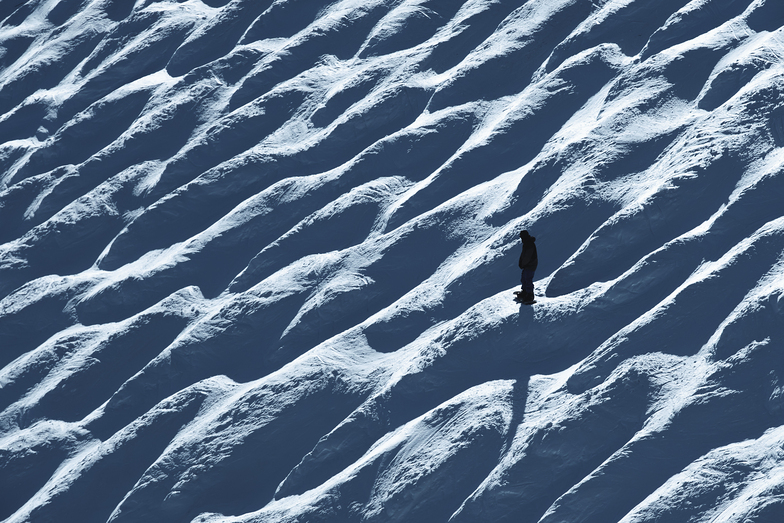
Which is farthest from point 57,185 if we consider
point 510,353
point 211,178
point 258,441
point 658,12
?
point 658,12

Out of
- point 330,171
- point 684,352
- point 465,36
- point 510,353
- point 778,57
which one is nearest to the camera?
point 684,352

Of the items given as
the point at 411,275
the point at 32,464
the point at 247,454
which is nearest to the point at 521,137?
the point at 411,275

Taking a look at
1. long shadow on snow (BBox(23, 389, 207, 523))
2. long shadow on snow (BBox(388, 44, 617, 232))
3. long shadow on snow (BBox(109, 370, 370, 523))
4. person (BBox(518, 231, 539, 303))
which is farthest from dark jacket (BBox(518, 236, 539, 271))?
long shadow on snow (BBox(23, 389, 207, 523))

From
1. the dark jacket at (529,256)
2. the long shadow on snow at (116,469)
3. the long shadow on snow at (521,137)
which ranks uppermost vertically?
the long shadow on snow at (521,137)

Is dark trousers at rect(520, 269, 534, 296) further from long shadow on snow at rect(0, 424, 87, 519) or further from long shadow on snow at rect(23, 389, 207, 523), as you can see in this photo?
long shadow on snow at rect(0, 424, 87, 519)

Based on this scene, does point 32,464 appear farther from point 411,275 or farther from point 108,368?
point 411,275

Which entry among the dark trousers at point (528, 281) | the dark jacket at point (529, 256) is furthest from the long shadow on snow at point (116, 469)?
the dark jacket at point (529, 256)

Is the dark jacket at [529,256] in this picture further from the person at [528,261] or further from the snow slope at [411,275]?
the snow slope at [411,275]

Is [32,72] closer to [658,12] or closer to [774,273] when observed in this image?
[658,12]
